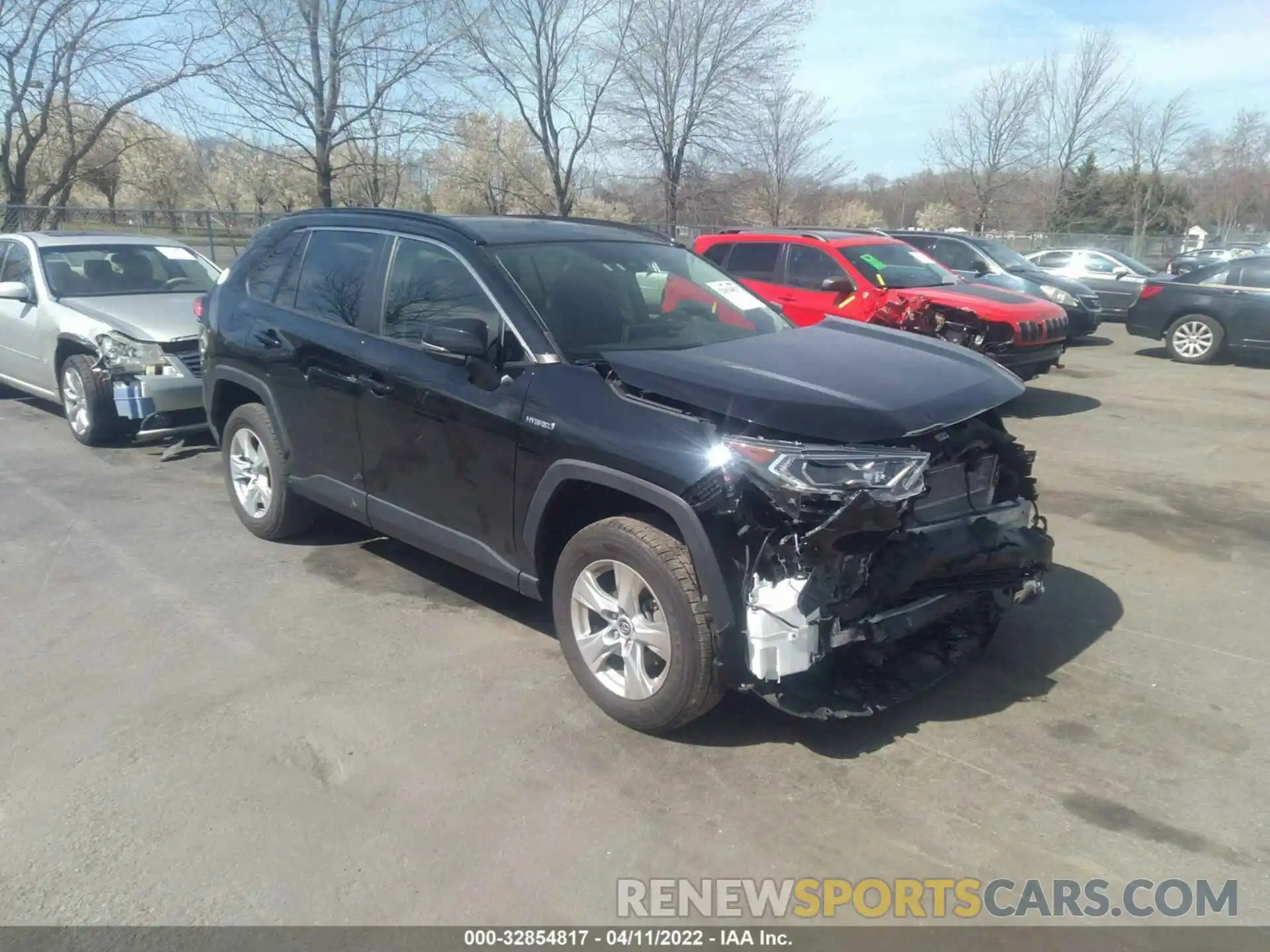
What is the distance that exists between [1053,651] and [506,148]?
84.3 ft

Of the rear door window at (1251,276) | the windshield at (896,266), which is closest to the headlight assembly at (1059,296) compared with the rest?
the rear door window at (1251,276)

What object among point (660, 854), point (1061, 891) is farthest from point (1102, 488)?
point (660, 854)

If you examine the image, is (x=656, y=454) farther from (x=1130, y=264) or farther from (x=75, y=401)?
(x=1130, y=264)

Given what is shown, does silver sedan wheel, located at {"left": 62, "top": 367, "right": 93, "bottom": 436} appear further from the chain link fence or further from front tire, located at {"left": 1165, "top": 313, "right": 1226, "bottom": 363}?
front tire, located at {"left": 1165, "top": 313, "right": 1226, "bottom": 363}

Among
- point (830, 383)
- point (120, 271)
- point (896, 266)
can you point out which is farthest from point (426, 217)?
point (896, 266)

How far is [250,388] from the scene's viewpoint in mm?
5523

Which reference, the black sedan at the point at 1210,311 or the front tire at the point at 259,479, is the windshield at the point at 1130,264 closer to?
the black sedan at the point at 1210,311

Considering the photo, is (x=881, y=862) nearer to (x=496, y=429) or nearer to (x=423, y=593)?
(x=496, y=429)

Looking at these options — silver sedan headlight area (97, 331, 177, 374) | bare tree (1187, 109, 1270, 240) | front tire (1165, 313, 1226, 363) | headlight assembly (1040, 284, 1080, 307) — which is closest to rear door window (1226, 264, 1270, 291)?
front tire (1165, 313, 1226, 363)

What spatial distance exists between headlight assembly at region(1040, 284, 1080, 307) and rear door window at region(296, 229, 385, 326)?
1096 cm

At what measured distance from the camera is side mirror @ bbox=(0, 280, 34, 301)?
8.19 metres

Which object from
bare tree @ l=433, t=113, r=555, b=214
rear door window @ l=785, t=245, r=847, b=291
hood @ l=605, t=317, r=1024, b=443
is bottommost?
hood @ l=605, t=317, r=1024, b=443

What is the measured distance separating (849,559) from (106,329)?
679 centimetres

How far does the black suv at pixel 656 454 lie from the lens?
3.28 m
